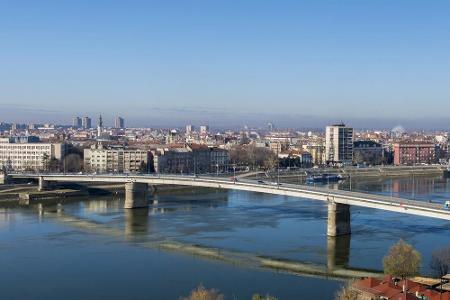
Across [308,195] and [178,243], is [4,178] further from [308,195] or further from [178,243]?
[308,195]

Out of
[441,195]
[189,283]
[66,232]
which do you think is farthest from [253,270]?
[441,195]

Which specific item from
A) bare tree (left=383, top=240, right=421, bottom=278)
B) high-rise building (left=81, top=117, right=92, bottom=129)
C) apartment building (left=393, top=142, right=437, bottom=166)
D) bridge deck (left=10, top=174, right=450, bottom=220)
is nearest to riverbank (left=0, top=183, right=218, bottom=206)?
bridge deck (left=10, top=174, right=450, bottom=220)

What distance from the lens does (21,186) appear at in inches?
1228

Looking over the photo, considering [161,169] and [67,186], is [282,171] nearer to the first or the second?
[161,169]

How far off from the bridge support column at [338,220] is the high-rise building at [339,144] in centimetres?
3487

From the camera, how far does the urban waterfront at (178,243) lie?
1348cm

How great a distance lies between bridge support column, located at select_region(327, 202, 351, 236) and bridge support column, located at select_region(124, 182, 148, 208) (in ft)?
30.5

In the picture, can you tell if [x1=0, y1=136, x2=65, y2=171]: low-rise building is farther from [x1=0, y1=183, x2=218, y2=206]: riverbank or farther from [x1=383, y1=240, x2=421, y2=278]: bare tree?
[x1=383, y1=240, x2=421, y2=278]: bare tree

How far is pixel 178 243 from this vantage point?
1778cm

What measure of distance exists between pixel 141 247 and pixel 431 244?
7206mm

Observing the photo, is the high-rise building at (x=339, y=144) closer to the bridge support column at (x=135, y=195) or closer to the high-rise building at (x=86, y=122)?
the bridge support column at (x=135, y=195)

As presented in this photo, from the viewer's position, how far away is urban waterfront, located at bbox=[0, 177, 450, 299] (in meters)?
13.5

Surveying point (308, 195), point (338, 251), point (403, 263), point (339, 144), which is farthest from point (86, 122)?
point (403, 263)

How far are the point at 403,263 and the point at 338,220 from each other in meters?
6.13
